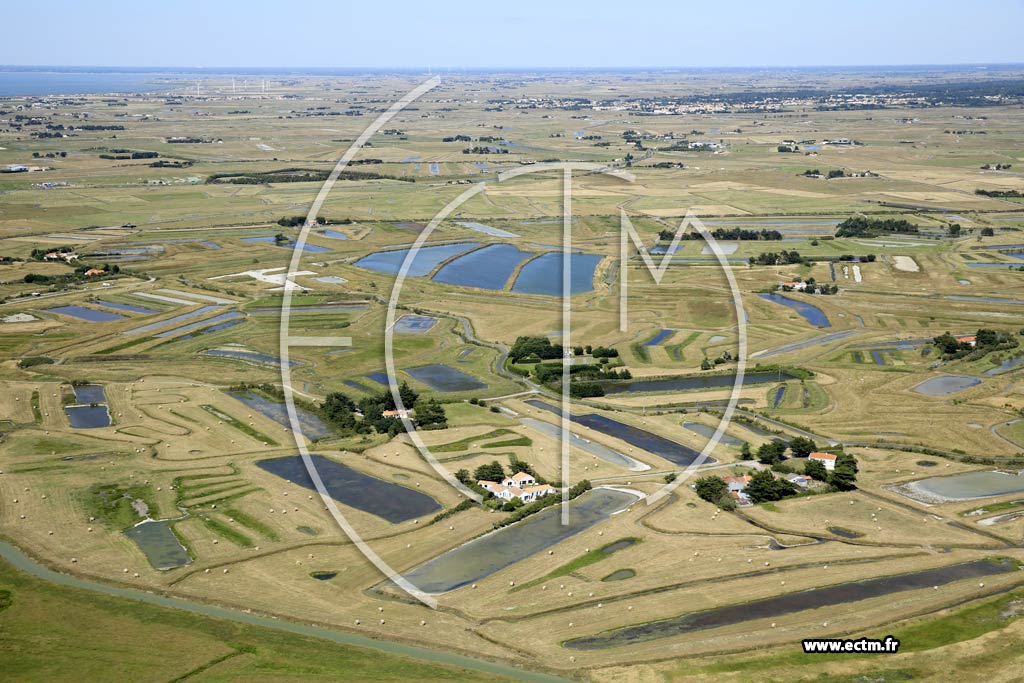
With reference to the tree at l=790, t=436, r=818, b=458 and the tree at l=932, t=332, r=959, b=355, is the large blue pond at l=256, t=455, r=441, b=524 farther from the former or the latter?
the tree at l=932, t=332, r=959, b=355

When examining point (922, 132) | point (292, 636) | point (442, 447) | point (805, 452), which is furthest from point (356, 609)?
point (922, 132)

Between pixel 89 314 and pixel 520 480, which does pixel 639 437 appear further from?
pixel 89 314

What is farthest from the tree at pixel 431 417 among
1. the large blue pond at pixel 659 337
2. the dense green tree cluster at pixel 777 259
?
the dense green tree cluster at pixel 777 259

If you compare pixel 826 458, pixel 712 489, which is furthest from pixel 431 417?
pixel 826 458

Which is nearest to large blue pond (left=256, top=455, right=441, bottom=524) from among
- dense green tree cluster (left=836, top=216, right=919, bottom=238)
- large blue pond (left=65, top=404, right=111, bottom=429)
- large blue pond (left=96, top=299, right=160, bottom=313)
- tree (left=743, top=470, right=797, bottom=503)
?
large blue pond (left=65, top=404, right=111, bottom=429)

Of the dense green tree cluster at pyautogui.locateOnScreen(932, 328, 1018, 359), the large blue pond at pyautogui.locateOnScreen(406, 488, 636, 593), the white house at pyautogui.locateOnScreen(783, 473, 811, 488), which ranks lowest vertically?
the large blue pond at pyautogui.locateOnScreen(406, 488, 636, 593)

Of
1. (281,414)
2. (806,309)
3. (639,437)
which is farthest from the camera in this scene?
(806,309)

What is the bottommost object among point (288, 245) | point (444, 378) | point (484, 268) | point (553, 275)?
point (444, 378)
